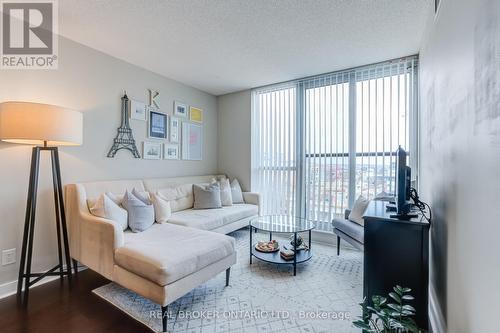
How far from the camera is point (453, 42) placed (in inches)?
53.4

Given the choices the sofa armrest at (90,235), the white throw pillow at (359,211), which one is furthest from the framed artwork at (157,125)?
the white throw pillow at (359,211)

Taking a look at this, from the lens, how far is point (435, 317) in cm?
170

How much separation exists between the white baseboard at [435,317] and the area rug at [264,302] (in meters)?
0.49

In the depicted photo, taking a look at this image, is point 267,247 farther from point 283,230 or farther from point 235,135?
point 235,135

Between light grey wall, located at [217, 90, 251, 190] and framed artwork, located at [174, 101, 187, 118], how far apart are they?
0.89 metres

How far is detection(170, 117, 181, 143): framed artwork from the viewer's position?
3791 mm

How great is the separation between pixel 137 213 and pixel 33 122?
46.3 inches

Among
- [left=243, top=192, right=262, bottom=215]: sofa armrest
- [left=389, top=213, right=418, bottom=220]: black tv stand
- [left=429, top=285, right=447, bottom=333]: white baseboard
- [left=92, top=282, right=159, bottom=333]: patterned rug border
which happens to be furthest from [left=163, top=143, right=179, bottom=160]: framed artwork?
[left=429, top=285, right=447, bottom=333]: white baseboard

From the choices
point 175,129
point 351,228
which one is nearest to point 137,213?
point 175,129

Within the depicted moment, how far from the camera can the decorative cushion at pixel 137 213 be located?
245cm

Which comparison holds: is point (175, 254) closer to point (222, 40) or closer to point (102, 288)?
point (102, 288)

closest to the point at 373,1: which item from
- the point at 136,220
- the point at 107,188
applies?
the point at 136,220

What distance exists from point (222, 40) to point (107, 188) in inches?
83.1

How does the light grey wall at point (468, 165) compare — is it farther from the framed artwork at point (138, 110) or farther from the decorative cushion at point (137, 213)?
the framed artwork at point (138, 110)
